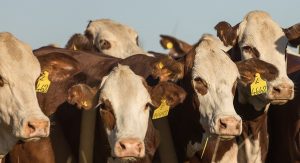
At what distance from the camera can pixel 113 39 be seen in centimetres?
1499

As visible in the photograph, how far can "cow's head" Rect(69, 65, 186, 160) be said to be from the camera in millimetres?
9625

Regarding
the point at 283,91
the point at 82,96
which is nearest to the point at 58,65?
the point at 82,96

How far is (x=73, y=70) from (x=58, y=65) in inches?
19.7

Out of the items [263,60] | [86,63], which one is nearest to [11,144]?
[86,63]

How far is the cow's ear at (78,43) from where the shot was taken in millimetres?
14086

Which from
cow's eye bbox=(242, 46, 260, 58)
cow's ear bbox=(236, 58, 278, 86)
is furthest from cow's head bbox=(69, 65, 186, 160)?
cow's eye bbox=(242, 46, 260, 58)

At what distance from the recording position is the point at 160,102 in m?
10.5

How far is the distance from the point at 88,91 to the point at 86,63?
184 cm

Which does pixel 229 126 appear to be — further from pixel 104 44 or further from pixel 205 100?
pixel 104 44

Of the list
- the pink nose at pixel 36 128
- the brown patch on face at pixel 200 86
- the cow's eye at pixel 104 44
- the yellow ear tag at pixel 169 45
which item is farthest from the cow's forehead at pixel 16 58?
the cow's eye at pixel 104 44

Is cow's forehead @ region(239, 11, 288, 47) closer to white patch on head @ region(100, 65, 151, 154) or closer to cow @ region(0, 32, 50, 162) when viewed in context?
white patch on head @ region(100, 65, 151, 154)

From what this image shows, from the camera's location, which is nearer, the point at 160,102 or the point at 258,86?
the point at 160,102

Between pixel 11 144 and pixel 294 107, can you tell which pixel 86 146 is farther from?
pixel 294 107

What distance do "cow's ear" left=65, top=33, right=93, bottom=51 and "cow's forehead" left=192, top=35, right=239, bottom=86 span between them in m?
3.19
